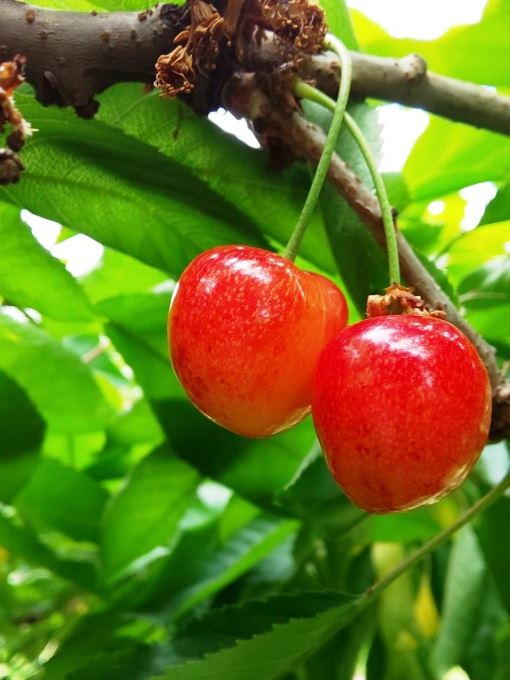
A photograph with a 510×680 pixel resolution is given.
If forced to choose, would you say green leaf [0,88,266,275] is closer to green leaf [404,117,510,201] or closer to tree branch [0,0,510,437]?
tree branch [0,0,510,437]

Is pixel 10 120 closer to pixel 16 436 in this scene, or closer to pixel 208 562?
pixel 16 436

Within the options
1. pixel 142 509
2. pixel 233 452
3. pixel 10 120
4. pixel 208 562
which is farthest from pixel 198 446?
pixel 10 120

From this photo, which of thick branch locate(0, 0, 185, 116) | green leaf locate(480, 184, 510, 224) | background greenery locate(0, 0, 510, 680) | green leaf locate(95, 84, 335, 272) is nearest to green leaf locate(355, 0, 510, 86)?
background greenery locate(0, 0, 510, 680)

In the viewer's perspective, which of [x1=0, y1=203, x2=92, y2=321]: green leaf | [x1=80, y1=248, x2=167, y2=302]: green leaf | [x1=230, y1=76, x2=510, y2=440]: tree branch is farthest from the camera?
[x1=80, y1=248, x2=167, y2=302]: green leaf

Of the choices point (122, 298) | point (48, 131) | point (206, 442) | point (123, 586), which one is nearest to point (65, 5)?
point (48, 131)

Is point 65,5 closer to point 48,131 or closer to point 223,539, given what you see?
point 48,131

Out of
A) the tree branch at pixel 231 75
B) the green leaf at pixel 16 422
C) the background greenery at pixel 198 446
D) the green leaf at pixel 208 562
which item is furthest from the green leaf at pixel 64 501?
the tree branch at pixel 231 75
